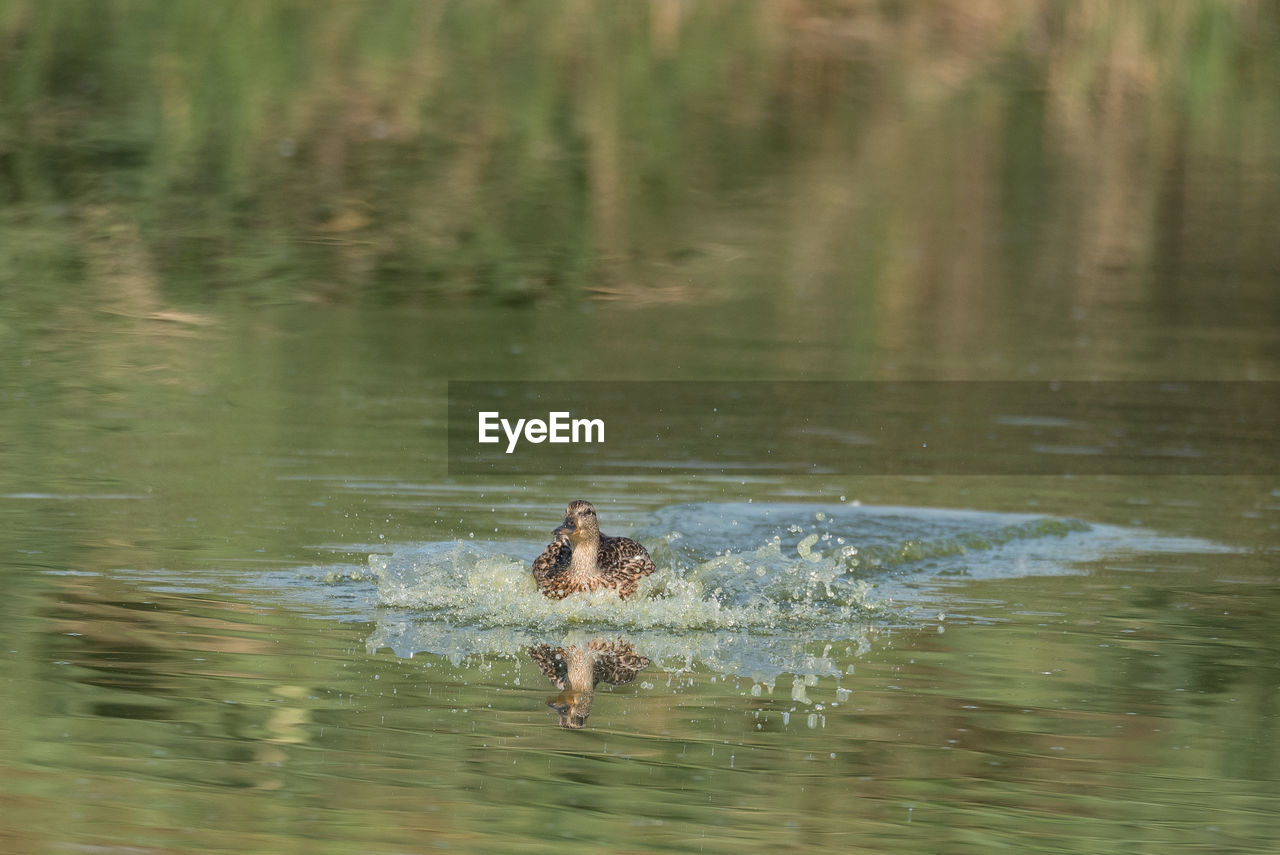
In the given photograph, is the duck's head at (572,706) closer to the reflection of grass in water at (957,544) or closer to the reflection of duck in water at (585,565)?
the reflection of duck in water at (585,565)

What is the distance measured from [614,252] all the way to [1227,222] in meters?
7.43

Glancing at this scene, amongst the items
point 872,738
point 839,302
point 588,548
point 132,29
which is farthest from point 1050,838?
point 132,29

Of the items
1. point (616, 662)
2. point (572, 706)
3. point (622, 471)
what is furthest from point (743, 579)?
point (572, 706)

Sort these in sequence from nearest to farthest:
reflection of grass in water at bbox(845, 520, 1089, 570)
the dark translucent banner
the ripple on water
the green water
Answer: the green water, the ripple on water, reflection of grass in water at bbox(845, 520, 1089, 570), the dark translucent banner

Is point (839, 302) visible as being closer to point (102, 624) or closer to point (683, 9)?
point (102, 624)

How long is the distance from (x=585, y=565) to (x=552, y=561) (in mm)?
330

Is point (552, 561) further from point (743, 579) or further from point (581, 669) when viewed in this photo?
point (581, 669)

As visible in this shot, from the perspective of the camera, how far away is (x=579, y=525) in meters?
9.84

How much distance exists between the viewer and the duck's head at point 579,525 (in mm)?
9805

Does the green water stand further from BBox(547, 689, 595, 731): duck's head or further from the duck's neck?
the duck's neck

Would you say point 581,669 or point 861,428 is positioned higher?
point 861,428

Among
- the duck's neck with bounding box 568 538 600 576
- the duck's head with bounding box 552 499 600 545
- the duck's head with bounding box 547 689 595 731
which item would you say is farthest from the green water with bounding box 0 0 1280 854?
the duck's head with bounding box 552 499 600 545

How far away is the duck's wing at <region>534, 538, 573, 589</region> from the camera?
9859mm

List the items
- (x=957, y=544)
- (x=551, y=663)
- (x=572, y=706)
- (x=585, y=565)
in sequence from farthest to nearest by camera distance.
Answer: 1. (x=957, y=544)
2. (x=585, y=565)
3. (x=551, y=663)
4. (x=572, y=706)
